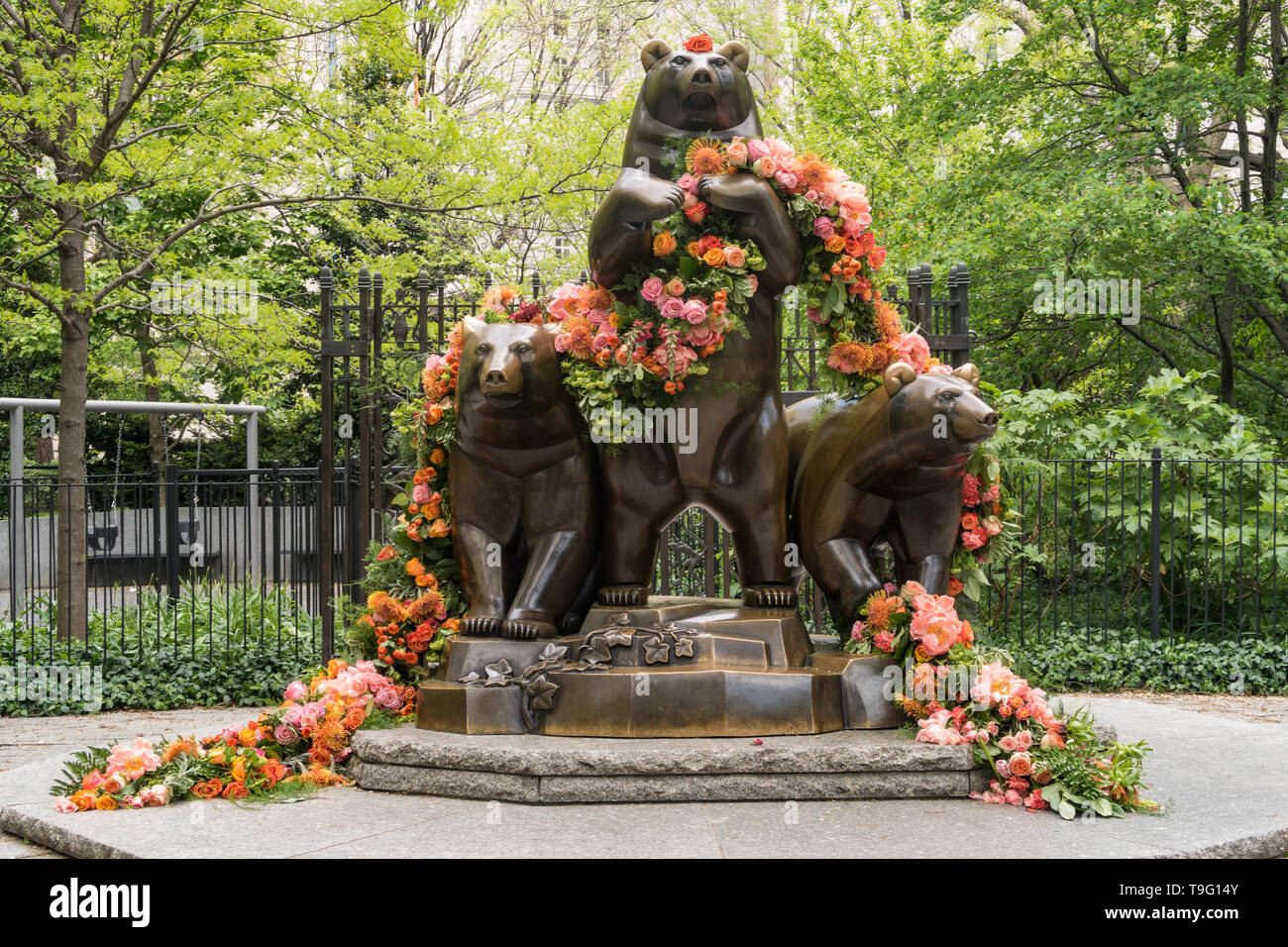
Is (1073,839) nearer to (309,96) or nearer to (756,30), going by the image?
(309,96)

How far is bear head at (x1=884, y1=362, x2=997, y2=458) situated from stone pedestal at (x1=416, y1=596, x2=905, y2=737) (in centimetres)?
95

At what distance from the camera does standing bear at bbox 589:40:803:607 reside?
4.99 metres

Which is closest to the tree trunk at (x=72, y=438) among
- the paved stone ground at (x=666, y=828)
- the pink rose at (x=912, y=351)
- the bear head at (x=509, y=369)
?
the paved stone ground at (x=666, y=828)

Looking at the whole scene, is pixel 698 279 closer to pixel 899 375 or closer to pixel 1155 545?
pixel 899 375

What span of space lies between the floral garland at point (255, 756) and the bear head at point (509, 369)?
4.48ft

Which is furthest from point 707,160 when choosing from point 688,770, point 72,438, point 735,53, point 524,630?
point 72,438

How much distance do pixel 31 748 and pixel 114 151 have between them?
443cm

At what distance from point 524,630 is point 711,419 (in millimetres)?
1238

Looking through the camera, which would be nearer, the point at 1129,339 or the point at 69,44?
the point at 69,44

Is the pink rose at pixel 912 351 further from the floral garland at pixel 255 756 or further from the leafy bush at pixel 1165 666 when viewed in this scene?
the leafy bush at pixel 1165 666

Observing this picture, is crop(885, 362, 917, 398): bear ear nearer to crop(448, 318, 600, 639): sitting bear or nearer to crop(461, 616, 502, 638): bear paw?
crop(448, 318, 600, 639): sitting bear

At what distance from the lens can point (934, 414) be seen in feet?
15.6

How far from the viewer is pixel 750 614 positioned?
16.5 ft
